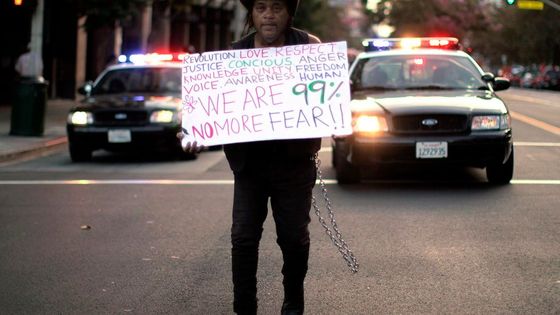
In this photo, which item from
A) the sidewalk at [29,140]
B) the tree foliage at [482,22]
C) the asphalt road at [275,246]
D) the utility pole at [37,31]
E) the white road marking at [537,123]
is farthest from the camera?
the tree foliage at [482,22]

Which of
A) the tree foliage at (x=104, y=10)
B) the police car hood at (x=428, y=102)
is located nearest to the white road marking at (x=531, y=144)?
the police car hood at (x=428, y=102)

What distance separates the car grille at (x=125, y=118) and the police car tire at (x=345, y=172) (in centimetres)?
420

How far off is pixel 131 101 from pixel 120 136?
669 millimetres

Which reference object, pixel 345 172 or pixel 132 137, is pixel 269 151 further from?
pixel 132 137

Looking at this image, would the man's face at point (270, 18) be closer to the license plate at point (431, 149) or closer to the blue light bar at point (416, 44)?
the license plate at point (431, 149)

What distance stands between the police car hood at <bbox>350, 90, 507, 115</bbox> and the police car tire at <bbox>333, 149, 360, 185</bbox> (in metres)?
0.61

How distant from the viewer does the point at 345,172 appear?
10523 millimetres

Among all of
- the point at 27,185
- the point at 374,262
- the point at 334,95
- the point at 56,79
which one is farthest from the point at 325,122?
the point at 56,79

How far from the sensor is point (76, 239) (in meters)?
7.64

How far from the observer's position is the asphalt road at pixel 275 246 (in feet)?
18.5

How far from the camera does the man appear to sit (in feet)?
15.4

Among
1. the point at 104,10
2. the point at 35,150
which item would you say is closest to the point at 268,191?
the point at 35,150

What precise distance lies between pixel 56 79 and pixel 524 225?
87.9 ft

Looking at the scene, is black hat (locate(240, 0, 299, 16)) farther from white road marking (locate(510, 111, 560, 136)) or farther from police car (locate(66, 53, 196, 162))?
white road marking (locate(510, 111, 560, 136))
